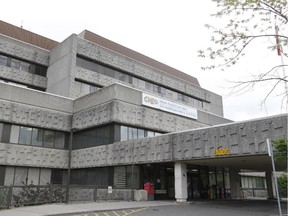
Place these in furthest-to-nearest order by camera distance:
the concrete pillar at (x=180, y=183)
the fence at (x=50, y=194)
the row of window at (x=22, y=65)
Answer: the row of window at (x=22, y=65)
the concrete pillar at (x=180, y=183)
the fence at (x=50, y=194)

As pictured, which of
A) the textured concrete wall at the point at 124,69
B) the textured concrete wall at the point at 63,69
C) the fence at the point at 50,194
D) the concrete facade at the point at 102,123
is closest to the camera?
the fence at the point at 50,194

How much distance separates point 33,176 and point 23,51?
15494 mm

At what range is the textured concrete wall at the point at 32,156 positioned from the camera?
27422mm

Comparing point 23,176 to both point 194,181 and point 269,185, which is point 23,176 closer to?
point 194,181

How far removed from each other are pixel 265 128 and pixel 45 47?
104 ft

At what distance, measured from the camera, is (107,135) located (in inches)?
1114

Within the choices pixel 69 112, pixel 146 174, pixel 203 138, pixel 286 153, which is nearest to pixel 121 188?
pixel 146 174

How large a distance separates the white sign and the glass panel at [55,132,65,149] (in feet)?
30.3

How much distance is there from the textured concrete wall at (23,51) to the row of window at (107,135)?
1213 cm

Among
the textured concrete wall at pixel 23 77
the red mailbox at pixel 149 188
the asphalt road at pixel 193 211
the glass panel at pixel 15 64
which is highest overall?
the glass panel at pixel 15 64

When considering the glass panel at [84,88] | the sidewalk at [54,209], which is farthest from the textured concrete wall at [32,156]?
the sidewalk at [54,209]

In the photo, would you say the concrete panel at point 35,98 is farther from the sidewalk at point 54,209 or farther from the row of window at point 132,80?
the sidewalk at point 54,209

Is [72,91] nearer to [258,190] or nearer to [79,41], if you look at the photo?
[79,41]

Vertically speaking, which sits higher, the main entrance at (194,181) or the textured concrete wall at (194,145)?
the textured concrete wall at (194,145)
